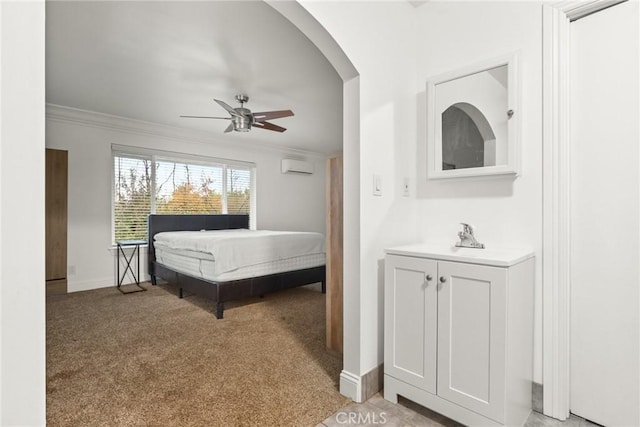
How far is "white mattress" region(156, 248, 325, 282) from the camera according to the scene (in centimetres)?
330

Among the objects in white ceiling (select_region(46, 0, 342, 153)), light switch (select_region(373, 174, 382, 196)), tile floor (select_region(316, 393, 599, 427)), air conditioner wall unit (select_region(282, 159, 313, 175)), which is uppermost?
white ceiling (select_region(46, 0, 342, 153))

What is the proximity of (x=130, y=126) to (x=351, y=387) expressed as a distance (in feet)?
15.0

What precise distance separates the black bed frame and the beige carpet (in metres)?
0.20

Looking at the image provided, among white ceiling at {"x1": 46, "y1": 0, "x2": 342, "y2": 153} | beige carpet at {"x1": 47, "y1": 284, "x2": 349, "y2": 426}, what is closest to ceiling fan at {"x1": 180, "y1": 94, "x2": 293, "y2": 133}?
white ceiling at {"x1": 46, "y1": 0, "x2": 342, "y2": 153}

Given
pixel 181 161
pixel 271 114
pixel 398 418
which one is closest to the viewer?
pixel 398 418

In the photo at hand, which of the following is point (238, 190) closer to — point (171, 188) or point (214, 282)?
point (171, 188)

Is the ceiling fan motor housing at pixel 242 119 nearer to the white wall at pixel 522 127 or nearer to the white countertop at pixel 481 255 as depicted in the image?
the white wall at pixel 522 127


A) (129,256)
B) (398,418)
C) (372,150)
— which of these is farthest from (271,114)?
(129,256)

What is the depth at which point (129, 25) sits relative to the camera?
2.33 metres

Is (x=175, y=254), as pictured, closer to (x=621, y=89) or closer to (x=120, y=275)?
(x=120, y=275)

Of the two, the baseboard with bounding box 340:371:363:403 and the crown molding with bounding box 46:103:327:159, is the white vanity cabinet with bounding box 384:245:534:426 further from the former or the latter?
the crown molding with bounding box 46:103:327:159

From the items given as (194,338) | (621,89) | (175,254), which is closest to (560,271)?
(621,89)

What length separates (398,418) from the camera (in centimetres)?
155

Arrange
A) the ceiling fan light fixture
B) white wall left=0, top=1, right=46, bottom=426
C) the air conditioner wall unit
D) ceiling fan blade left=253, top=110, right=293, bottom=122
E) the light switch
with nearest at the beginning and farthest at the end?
white wall left=0, top=1, right=46, bottom=426 → the light switch → ceiling fan blade left=253, top=110, right=293, bottom=122 → the ceiling fan light fixture → the air conditioner wall unit
